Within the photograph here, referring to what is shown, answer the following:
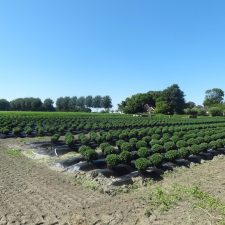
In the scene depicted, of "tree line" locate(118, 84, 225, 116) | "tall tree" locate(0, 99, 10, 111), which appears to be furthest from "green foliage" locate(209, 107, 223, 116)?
"tall tree" locate(0, 99, 10, 111)

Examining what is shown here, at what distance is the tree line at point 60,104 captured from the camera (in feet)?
431

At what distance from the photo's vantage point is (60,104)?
153 m

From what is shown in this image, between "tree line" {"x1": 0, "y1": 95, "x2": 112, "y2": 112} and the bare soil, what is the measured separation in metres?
121

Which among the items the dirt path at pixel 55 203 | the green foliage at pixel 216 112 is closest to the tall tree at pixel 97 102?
the green foliage at pixel 216 112

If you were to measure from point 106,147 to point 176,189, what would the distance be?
532 cm

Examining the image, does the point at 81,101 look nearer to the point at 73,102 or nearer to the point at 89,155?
the point at 73,102

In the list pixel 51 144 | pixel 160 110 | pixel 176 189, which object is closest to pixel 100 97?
pixel 160 110

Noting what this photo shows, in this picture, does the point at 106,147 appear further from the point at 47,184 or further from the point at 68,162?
the point at 47,184

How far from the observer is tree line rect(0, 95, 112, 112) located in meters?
131

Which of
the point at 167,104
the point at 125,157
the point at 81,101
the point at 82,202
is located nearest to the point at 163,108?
the point at 167,104

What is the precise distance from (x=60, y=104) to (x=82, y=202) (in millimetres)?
146757

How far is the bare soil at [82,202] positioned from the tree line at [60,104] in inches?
4773

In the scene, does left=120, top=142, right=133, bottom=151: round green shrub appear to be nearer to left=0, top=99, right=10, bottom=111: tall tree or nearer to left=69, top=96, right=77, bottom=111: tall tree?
left=0, top=99, right=10, bottom=111: tall tree

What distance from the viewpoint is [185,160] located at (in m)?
13.8
